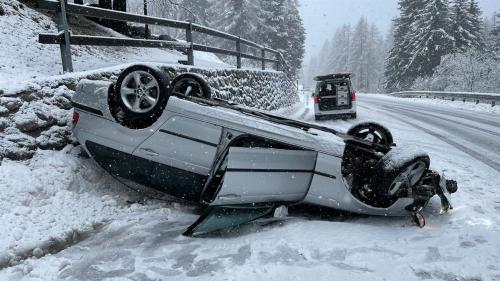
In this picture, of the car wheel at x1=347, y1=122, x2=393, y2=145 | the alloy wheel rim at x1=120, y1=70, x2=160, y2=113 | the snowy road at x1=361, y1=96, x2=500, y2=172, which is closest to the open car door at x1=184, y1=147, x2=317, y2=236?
the alloy wheel rim at x1=120, y1=70, x2=160, y2=113

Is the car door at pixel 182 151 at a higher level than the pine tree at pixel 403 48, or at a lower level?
lower

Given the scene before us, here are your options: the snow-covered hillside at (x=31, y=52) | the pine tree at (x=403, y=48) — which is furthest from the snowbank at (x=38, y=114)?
the pine tree at (x=403, y=48)

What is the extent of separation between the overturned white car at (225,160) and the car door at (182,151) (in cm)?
1

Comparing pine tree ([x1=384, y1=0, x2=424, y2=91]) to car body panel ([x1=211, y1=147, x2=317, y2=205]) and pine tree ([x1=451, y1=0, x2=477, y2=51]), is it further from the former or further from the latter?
car body panel ([x1=211, y1=147, x2=317, y2=205])

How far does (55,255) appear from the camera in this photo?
147 inches

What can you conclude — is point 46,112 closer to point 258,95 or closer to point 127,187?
point 127,187

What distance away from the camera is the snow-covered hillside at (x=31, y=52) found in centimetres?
588

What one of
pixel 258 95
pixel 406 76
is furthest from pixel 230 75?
pixel 406 76

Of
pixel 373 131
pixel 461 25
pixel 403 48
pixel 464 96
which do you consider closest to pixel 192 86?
pixel 373 131

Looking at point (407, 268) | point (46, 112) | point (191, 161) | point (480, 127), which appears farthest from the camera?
point (480, 127)

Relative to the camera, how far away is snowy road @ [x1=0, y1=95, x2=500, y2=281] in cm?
346

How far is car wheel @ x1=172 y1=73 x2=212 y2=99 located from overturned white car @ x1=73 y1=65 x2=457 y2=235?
3.90ft

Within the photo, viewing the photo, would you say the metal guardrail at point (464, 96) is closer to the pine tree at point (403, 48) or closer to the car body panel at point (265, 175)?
the pine tree at point (403, 48)

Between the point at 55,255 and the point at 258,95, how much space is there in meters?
9.80
